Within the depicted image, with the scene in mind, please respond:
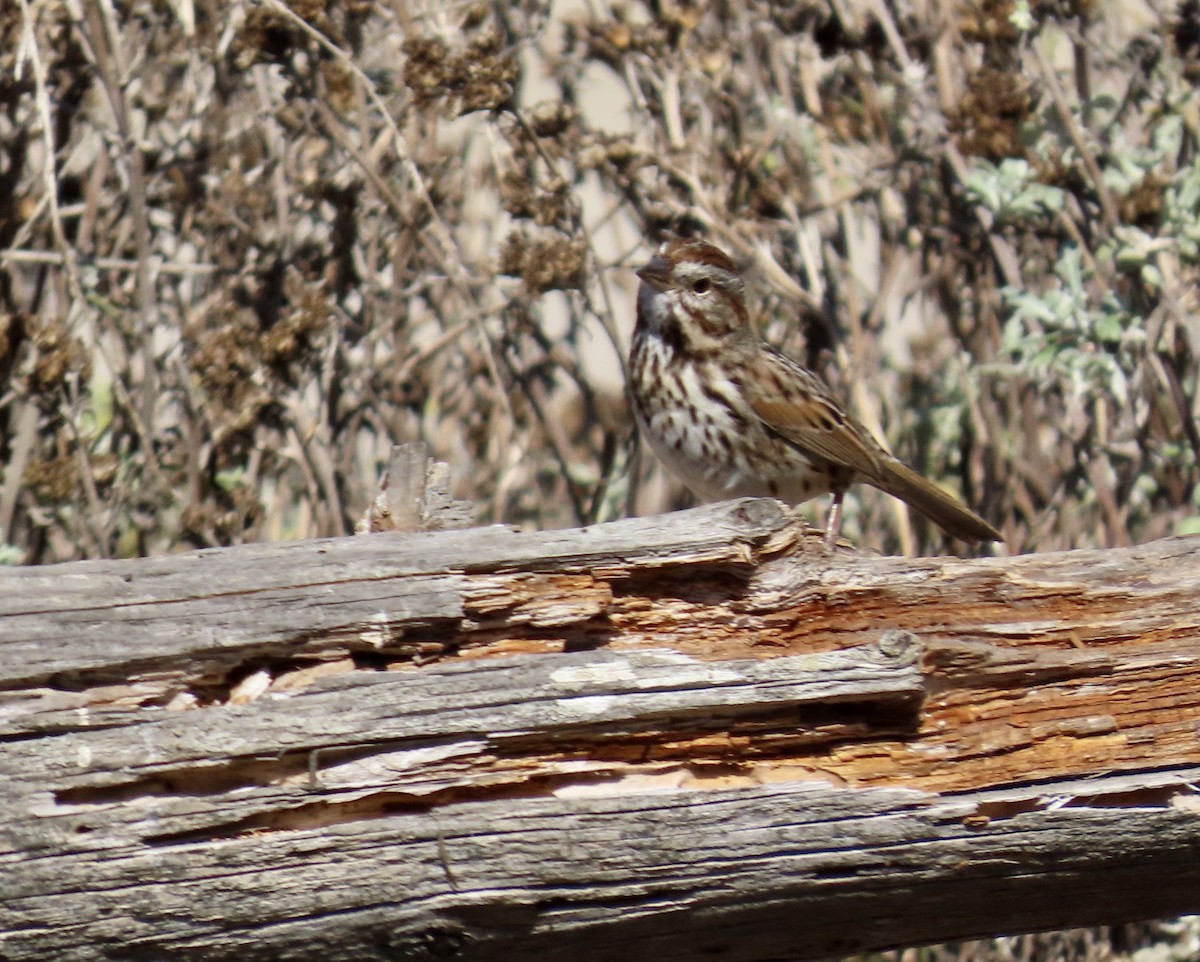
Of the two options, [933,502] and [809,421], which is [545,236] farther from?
[933,502]

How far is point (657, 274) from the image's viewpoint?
13.7ft

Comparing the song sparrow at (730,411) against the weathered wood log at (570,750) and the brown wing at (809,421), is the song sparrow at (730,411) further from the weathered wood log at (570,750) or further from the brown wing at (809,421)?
the weathered wood log at (570,750)

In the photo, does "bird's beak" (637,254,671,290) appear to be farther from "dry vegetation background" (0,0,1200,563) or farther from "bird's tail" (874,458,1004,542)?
"bird's tail" (874,458,1004,542)

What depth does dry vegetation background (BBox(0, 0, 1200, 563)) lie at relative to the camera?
418 centimetres

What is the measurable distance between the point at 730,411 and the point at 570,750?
1780 mm

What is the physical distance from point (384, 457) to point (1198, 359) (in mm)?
2382

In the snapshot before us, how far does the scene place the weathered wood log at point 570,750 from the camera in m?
2.33

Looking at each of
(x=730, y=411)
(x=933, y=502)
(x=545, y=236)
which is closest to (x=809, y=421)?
(x=730, y=411)

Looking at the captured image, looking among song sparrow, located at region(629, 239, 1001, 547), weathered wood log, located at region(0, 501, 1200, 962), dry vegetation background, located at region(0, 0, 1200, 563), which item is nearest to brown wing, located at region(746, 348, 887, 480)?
song sparrow, located at region(629, 239, 1001, 547)

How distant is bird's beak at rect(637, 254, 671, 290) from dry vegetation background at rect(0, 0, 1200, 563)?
15 centimetres

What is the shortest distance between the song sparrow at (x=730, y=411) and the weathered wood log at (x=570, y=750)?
56.2 inches

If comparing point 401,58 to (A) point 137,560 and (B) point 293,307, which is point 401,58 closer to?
(B) point 293,307

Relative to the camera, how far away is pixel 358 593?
244cm

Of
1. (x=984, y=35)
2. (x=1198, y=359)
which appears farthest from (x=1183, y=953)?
(x=984, y=35)
